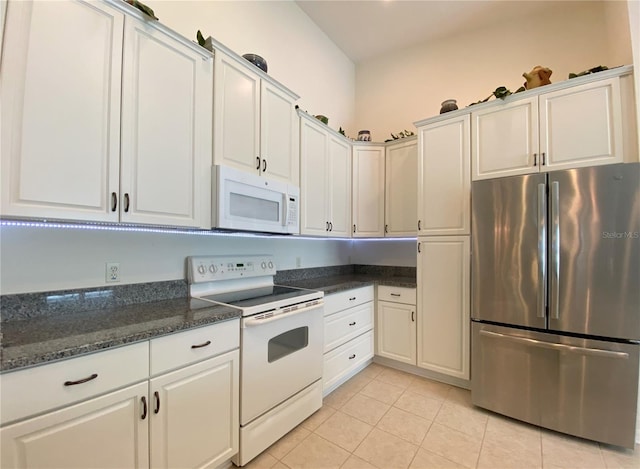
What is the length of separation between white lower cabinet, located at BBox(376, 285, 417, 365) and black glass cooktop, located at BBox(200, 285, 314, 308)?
1.18m

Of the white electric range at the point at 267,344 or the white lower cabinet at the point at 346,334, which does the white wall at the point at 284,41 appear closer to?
the white electric range at the point at 267,344

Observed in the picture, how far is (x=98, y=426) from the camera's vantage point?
3.51 feet

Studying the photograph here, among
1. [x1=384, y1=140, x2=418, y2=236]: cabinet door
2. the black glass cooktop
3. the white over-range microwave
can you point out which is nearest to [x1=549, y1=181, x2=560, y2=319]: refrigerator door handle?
[x1=384, y1=140, x2=418, y2=236]: cabinet door

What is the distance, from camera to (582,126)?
1.99 m

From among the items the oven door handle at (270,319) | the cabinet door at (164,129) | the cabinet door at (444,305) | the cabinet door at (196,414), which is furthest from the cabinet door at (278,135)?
the cabinet door at (444,305)

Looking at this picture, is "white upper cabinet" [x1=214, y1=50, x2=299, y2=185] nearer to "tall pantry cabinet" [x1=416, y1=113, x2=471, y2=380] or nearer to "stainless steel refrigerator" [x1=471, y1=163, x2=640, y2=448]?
"tall pantry cabinet" [x1=416, y1=113, x2=471, y2=380]

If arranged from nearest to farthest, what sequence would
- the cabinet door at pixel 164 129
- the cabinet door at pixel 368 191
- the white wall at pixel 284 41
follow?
the cabinet door at pixel 164 129, the white wall at pixel 284 41, the cabinet door at pixel 368 191

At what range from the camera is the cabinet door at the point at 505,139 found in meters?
2.17

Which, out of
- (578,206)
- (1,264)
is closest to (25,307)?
(1,264)

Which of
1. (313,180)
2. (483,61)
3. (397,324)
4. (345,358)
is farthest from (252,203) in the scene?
(483,61)

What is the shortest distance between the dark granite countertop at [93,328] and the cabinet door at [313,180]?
1208 millimetres

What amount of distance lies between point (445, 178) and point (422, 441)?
211 cm

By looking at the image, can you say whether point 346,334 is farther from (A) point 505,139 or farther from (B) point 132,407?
(A) point 505,139

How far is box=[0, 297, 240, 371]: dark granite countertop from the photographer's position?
0.95 metres
